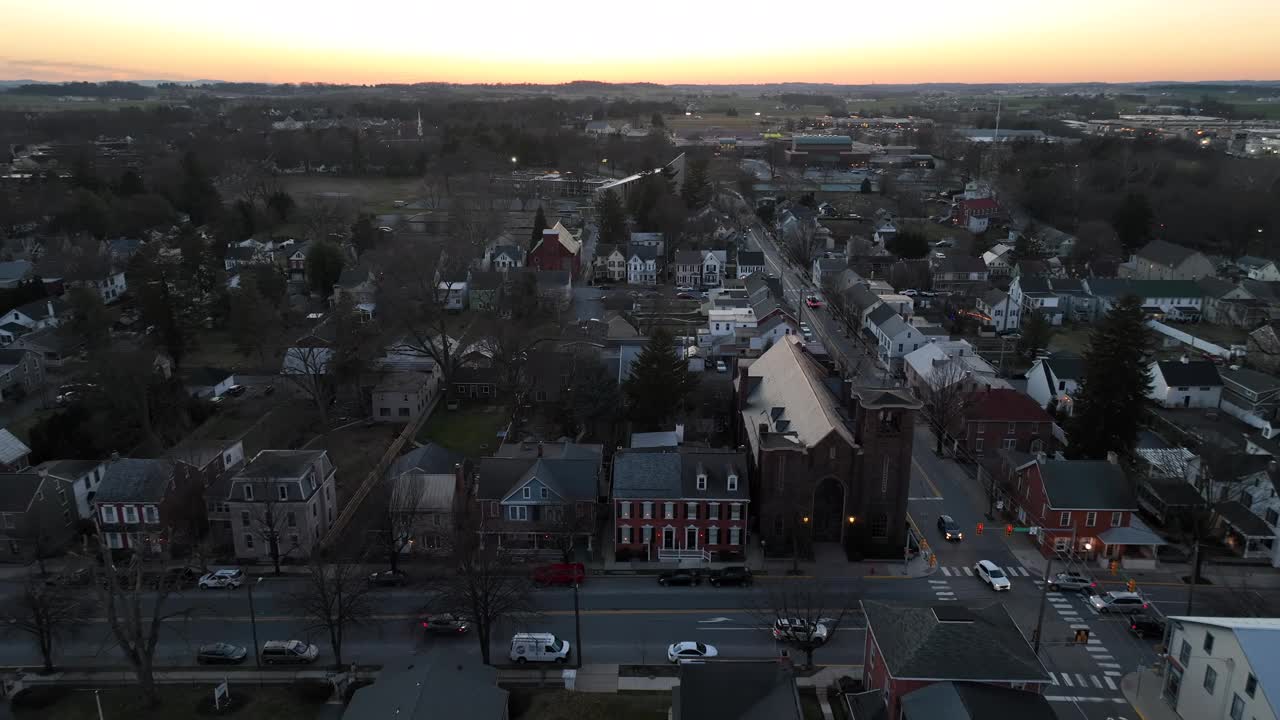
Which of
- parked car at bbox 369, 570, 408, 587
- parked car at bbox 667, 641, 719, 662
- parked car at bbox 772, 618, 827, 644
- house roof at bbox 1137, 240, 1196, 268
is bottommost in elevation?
parked car at bbox 369, 570, 408, 587

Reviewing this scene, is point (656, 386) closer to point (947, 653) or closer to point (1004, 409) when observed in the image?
point (1004, 409)

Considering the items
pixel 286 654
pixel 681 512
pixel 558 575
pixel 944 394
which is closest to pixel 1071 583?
pixel 944 394

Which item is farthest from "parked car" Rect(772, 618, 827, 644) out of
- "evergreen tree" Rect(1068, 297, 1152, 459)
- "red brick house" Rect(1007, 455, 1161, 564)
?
"evergreen tree" Rect(1068, 297, 1152, 459)

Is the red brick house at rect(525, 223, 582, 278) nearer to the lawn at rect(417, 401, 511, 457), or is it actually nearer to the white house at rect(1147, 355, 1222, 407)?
the lawn at rect(417, 401, 511, 457)

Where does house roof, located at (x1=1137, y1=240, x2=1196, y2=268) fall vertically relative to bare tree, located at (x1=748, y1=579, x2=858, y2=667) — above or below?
above

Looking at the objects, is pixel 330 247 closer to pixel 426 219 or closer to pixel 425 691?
pixel 426 219

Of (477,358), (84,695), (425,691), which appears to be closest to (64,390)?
(477,358)

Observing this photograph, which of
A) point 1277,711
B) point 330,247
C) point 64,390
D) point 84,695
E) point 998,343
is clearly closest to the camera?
point 1277,711
